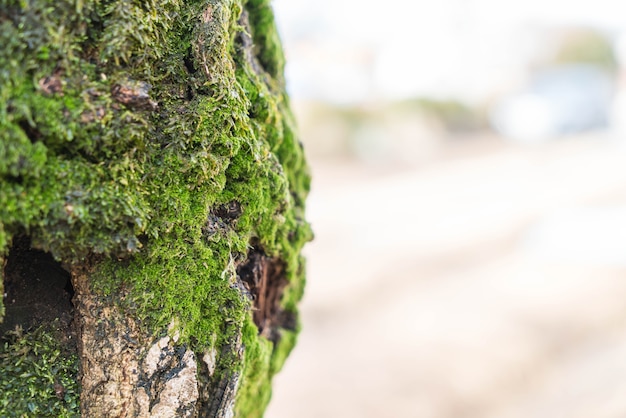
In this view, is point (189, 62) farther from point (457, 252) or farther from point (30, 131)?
point (457, 252)

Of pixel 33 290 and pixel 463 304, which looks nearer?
pixel 33 290

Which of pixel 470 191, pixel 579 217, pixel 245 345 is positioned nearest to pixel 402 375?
pixel 245 345

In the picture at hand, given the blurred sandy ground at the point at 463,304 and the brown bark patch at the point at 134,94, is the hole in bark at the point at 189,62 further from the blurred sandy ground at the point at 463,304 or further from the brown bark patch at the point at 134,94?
the blurred sandy ground at the point at 463,304

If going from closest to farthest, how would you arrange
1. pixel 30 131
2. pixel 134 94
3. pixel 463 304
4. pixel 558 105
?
Result: 1. pixel 30 131
2. pixel 134 94
3. pixel 463 304
4. pixel 558 105

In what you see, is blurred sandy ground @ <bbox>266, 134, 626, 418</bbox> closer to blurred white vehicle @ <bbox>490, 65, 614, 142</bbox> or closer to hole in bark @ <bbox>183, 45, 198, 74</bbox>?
hole in bark @ <bbox>183, 45, 198, 74</bbox>

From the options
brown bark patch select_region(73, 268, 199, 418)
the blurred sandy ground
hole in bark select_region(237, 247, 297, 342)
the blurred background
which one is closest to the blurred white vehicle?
the blurred background

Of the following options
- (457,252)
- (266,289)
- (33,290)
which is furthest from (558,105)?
(33,290)

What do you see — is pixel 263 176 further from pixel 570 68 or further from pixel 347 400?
pixel 570 68
